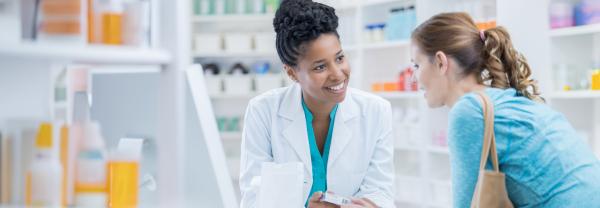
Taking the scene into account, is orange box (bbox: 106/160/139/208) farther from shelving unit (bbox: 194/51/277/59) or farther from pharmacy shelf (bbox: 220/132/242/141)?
pharmacy shelf (bbox: 220/132/242/141)

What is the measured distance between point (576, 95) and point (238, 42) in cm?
328

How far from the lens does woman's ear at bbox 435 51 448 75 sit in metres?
2.07

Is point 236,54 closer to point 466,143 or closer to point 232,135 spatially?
point 232,135

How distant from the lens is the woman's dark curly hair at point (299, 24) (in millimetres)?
2166

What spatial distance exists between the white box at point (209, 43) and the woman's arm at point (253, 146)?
3962 mm

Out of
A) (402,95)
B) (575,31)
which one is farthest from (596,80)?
(402,95)

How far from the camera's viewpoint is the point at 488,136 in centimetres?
184

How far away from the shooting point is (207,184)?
5.93 feet

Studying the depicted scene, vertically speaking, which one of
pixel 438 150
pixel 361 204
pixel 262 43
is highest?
pixel 262 43

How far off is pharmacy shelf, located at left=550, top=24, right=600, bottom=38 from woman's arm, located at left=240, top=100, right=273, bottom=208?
6.76ft

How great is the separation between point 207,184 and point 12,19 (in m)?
0.73

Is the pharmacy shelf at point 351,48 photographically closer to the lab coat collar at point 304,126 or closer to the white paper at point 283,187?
the lab coat collar at point 304,126

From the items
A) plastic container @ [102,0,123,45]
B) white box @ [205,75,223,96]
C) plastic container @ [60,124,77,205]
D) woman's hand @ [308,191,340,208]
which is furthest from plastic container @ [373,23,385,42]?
plastic container @ [60,124,77,205]

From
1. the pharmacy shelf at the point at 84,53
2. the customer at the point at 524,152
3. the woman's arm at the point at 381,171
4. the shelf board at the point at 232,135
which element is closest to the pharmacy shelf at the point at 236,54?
the shelf board at the point at 232,135
